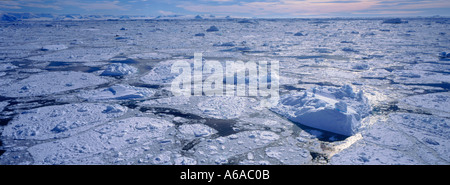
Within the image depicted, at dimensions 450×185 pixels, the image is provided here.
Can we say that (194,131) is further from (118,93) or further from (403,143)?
(403,143)

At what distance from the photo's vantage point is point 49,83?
5043 millimetres

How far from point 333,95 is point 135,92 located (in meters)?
3.53

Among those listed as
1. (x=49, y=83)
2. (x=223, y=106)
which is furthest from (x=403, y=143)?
(x=49, y=83)

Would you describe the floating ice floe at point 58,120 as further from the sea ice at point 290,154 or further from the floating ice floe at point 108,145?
the sea ice at point 290,154

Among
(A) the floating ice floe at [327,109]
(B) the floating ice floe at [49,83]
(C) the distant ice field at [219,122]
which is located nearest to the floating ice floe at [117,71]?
(C) the distant ice field at [219,122]

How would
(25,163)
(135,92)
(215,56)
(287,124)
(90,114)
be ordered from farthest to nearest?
(215,56) < (135,92) < (90,114) < (287,124) < (25,163)

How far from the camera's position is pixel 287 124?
10.8 ft

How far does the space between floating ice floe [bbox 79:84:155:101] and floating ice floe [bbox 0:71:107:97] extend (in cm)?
68

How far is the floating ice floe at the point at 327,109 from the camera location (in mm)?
3129

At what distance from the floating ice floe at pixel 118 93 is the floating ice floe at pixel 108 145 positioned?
109 centimetres

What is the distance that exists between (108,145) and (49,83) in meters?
3.40
